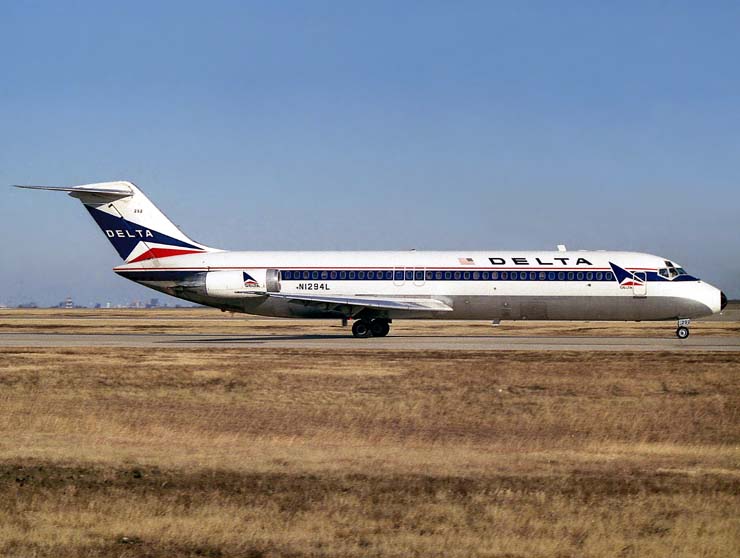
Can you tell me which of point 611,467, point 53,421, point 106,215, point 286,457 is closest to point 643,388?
point 611,467

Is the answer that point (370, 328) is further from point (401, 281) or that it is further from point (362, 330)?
point (401, 281)

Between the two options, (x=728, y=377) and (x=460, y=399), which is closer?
(x=460, y=399)

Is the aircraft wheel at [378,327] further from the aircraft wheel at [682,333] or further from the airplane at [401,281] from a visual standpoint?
the aircraft wheel at [682,333]

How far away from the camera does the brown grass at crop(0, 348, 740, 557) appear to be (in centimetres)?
1015

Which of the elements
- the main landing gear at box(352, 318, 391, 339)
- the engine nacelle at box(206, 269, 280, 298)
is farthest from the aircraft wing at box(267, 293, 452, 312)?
the main landing gear at box(352, 318, 391, 339)

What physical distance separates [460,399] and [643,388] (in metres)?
5.16

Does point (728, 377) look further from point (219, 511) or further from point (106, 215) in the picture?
point (106, 215)

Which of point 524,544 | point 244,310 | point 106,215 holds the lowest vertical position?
point 524,544

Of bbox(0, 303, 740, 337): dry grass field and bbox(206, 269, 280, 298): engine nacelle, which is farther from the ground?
bbox(206, 269, 280, 298): engine nacelle

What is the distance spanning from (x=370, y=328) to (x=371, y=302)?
7.04 ft

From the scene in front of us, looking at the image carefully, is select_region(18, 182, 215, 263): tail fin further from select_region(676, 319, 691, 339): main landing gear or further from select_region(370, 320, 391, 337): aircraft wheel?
select_region(676, 319, 691, 339): main landing gear

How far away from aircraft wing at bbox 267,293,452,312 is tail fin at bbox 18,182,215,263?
19.7ft

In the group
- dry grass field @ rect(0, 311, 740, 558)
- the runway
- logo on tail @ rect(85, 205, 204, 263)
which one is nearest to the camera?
dry grass field @ rect(0, 311, 740, 558)

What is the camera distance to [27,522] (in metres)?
10.6
